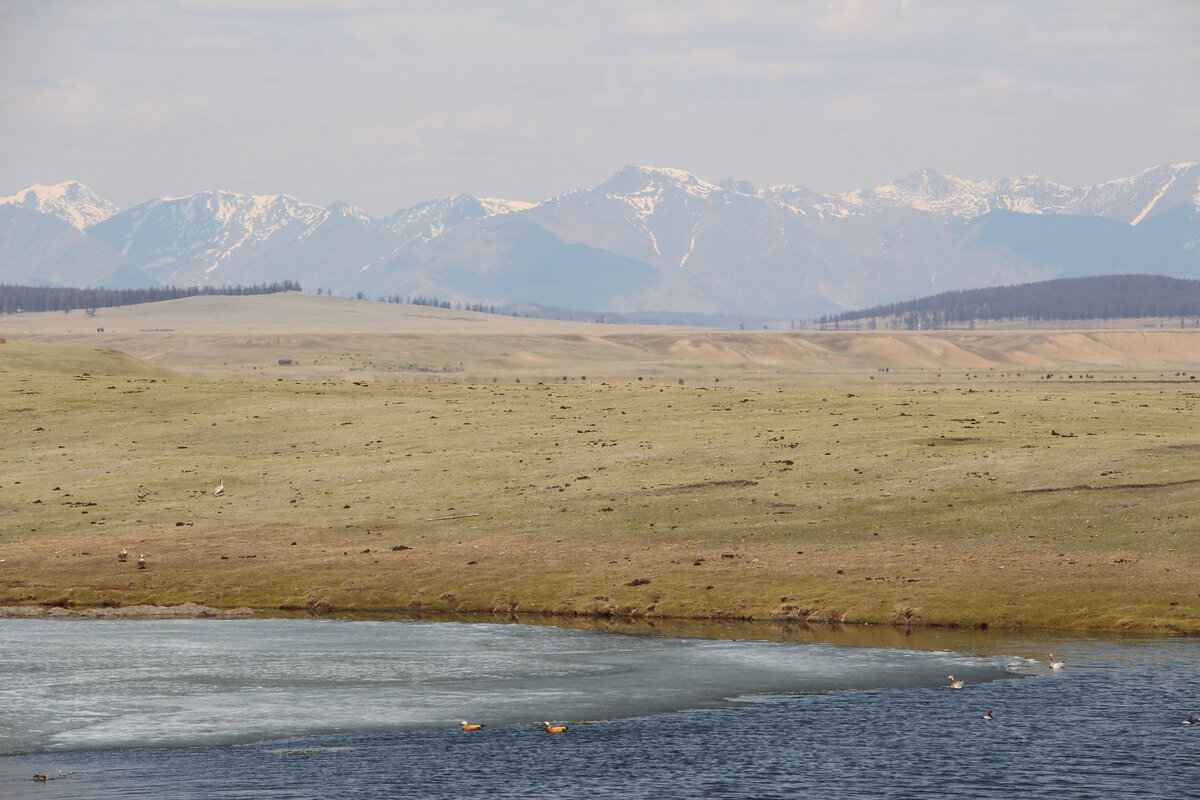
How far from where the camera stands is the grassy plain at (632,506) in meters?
57.0

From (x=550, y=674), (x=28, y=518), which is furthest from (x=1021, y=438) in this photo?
(x=28, y=518)

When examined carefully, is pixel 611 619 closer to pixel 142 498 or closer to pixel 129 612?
pixel 129 612

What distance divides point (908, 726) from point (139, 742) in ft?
69.1

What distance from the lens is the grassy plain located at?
187 feet

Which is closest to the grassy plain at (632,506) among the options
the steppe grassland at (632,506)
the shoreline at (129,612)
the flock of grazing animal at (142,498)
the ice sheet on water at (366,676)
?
the steppe grassland at (632,506)

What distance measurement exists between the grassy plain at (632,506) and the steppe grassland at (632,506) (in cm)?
22

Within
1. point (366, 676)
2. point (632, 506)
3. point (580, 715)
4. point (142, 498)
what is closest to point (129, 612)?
point (366, 676)

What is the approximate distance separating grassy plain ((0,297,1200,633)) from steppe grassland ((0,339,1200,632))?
8.7 inches

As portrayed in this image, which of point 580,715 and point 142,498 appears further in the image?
point 142,498

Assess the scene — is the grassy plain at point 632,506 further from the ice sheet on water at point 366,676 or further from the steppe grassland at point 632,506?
the ice sheet on water at point 366,676

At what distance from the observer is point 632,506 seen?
73375 mm

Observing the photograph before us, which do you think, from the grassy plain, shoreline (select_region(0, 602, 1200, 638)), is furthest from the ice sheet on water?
the grassy plain

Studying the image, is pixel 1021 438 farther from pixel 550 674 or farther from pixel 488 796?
pixel 488 796

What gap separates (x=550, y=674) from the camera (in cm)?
4456
